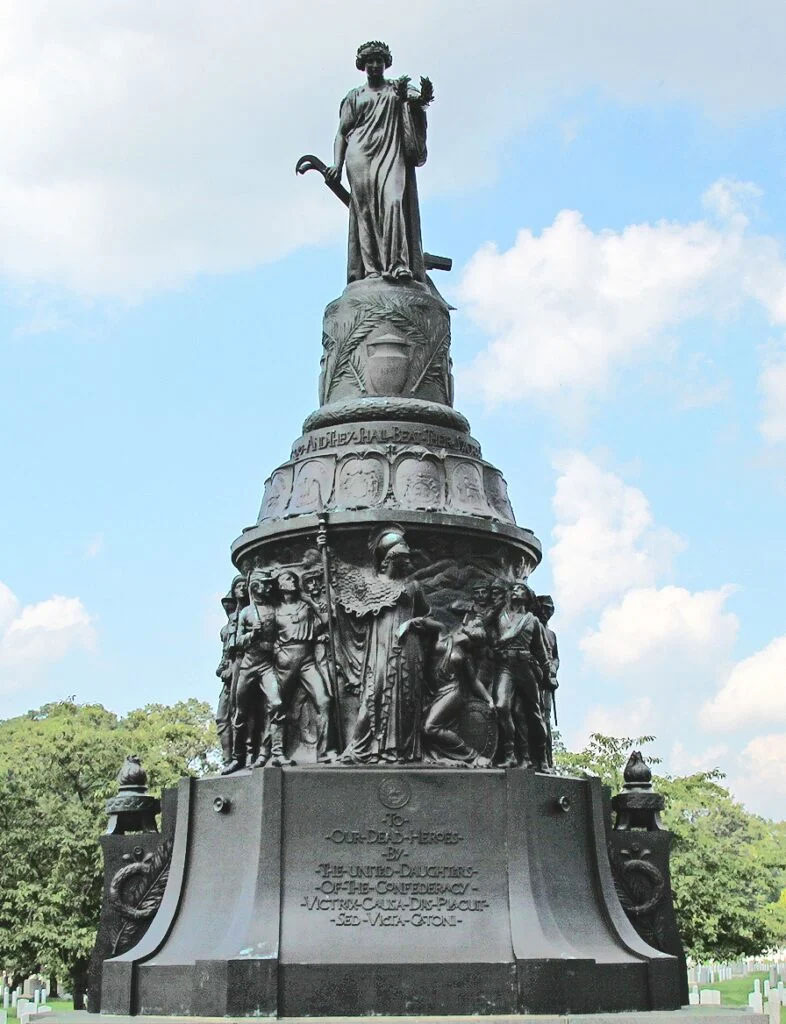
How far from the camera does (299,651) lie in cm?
1394

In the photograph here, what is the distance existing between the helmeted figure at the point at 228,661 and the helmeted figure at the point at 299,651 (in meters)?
0.55

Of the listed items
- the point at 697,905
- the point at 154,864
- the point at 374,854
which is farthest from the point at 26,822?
the point at 374,854

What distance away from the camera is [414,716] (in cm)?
1343

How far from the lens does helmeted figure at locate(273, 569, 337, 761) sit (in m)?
13.7

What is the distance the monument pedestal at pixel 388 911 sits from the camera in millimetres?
12023

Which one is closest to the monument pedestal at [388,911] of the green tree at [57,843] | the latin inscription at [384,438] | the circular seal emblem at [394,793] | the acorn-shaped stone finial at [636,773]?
the circular seal emblem at [394,793]

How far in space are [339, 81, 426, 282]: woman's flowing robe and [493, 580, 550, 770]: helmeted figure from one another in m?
4.61

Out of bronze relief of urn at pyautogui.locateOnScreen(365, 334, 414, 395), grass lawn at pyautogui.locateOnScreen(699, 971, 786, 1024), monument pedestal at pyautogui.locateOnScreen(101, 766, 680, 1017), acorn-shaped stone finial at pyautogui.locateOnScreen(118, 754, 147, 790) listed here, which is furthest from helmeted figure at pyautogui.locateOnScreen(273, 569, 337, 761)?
grass lawn at pyautogui.locateOnScreen(699, 971, 786, 1024)

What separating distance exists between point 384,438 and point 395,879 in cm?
466

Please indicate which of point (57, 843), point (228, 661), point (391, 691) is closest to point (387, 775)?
point (391, 691)

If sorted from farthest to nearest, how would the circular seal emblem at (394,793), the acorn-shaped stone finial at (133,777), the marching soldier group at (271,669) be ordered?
the acorn-shaped stone finial at (133,777) < the marching soldier group at (271,669) < the circular seal emblem at (394,793)

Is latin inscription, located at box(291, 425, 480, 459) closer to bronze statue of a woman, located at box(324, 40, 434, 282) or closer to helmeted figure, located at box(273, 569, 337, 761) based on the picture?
helmeted figure, located at box(273, 569, 337, 761)

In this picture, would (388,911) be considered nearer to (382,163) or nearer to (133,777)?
(133,777)

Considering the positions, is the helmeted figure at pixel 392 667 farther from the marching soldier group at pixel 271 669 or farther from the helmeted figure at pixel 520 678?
the helmeted figure at pixel 520 678
